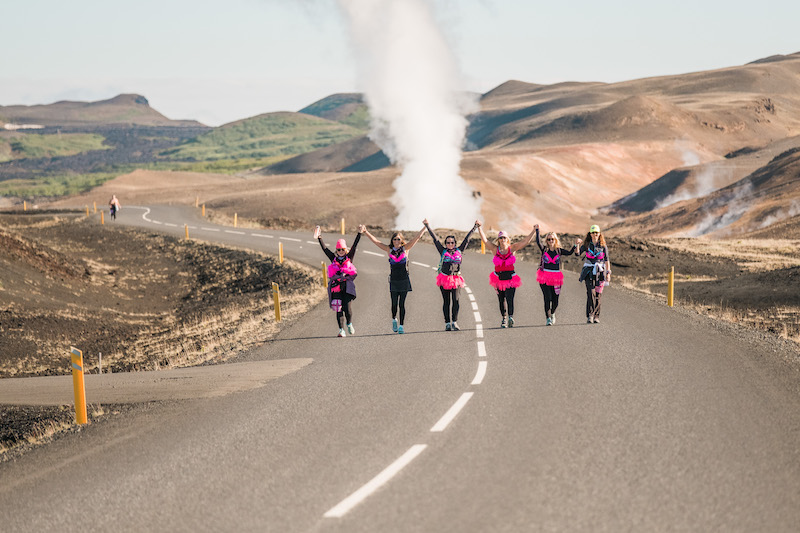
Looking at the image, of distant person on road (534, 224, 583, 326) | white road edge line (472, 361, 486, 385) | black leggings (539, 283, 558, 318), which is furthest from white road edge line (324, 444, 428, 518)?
black leggings (539, 283, 558, 318)

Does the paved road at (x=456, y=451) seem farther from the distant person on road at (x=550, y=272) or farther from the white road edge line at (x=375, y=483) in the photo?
the distant person on road at (x=550, y=272)

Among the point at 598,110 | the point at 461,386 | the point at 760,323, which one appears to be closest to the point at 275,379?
the point at 461,386

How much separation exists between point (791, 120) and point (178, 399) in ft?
643

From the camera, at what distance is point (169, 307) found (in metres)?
33.3

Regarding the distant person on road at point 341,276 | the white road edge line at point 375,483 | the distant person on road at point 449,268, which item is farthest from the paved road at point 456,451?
the distant person on road at point 449,268

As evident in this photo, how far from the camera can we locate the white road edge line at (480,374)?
12.1 meters

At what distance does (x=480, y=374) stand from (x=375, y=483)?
536 centimetres

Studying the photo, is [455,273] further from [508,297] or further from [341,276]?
[341,276]

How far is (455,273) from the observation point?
A: 16938 millimetres

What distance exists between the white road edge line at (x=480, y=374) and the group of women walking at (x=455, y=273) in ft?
10.4

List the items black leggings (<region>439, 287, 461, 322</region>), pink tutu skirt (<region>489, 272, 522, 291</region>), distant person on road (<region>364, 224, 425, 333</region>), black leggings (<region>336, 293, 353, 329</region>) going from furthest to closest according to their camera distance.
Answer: pink tutu skirt (<region>489, 272, 522, 291</region>) → black leggings (<region>439, 287, 461, 322</region>) → black leggings (<region>336, 293, 353, 329</region>) → distant person on road (<region>364, 224, 425, 333</region>)

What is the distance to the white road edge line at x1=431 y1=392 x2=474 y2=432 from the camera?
9398 millimetres

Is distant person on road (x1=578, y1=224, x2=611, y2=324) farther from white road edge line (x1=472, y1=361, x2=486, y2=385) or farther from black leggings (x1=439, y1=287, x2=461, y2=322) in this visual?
white road edge line (x1=472, y1=361, x2=486, y2=385)

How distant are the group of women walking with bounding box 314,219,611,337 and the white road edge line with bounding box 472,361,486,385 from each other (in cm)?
317
